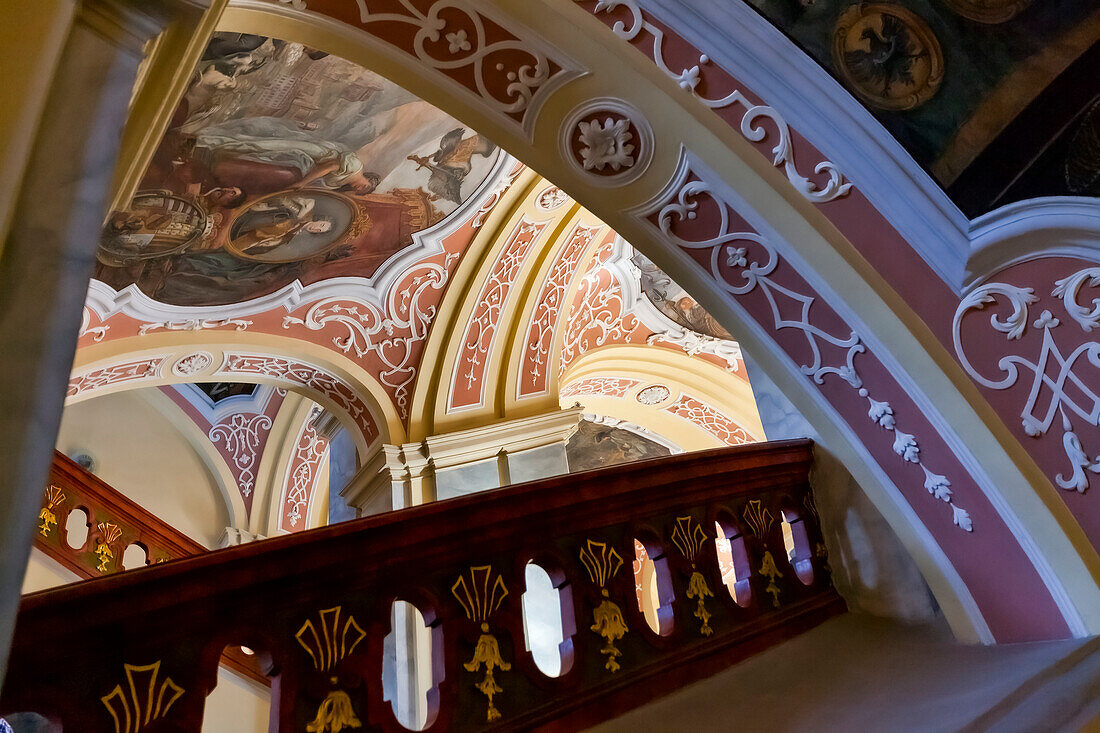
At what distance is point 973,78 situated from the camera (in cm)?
251

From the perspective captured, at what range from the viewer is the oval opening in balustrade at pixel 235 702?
5.45 meters

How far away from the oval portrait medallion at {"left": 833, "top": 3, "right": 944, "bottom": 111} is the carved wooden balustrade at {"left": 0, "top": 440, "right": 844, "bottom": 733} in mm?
1354

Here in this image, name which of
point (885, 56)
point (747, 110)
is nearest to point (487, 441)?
point (747, 110)

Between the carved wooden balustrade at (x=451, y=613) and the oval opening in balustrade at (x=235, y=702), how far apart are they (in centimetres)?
395

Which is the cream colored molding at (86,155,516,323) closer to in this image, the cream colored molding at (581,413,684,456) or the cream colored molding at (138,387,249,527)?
the cream colored molding at (138,387,249,527)

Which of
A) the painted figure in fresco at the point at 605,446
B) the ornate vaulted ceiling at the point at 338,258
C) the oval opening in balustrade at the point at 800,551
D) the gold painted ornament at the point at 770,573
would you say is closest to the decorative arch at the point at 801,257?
the oval opening in balustrade at the point at 800,551

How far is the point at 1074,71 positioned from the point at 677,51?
1248mm

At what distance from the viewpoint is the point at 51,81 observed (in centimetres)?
98

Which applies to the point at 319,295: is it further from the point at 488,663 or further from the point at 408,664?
the point at 488,663

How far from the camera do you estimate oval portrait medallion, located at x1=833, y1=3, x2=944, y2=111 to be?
258cm

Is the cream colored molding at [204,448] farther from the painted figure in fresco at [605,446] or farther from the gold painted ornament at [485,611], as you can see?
the gold painted ornament at [485,611]

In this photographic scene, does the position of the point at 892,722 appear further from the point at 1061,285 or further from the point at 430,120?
the point at 430,120

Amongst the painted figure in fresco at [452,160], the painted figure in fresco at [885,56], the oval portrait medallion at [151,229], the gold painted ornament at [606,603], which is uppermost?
the painted figure in fresco at [452,160]

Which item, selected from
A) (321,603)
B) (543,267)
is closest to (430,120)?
(543,267)
